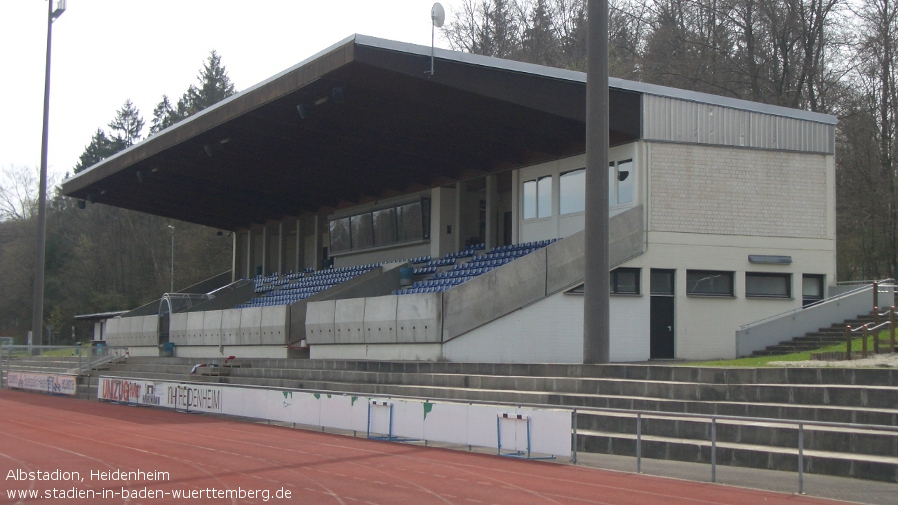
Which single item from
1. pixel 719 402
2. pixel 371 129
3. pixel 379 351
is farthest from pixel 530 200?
pixel 719 402

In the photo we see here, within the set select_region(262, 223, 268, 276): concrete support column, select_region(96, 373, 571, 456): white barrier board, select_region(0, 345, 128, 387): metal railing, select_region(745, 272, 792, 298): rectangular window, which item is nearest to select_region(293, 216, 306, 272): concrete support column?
select_region(262, 223, 268, 276): concrete support column

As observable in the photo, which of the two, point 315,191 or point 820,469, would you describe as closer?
point 820,469

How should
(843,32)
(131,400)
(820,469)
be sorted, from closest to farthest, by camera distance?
1. (820,469)
2. (131,400)
3. (843,32)

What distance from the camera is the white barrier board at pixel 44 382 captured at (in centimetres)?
3325

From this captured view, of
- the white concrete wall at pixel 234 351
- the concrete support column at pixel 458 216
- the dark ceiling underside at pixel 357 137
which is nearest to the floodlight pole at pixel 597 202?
the dark ceiling underside at pixel 357 137

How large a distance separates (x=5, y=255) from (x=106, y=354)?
47.8 m

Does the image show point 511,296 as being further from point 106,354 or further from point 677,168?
point 106,354

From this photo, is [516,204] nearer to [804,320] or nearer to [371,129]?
[371,129]

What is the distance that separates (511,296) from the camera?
25016 millimetres

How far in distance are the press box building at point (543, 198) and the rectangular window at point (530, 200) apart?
7cm

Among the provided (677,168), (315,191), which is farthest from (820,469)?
(315,191)

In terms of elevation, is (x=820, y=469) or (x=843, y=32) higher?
(x=843, y=32)

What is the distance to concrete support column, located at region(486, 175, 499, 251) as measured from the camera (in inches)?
1273

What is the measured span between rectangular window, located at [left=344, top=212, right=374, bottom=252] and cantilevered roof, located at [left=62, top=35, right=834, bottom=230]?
3.31 feet
